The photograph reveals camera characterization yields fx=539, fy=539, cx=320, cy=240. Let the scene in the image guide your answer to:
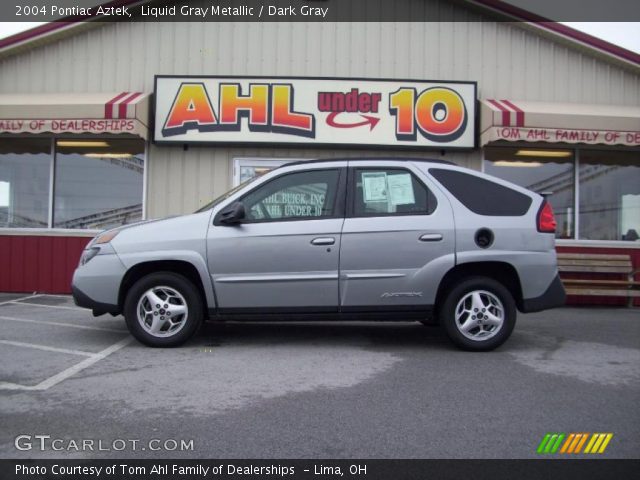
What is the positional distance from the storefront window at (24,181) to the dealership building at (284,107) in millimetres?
26

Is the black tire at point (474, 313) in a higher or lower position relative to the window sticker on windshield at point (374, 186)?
lower

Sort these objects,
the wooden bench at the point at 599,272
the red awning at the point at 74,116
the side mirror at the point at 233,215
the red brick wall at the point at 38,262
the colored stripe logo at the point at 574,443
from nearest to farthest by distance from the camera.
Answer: the colored stripe logo at the point at 574,443 < the side mirror at the point at 233,215 < the red awning at the point at 74,116 < the wooden bench at the point at 599,272 < the red brick wall at the point at 38,262

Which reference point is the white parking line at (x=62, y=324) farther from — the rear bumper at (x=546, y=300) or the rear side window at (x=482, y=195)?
the rear bumper at (x=546, y=300)

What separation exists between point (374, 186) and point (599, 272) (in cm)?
572

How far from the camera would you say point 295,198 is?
5344 mm

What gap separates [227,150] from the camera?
9.43 m

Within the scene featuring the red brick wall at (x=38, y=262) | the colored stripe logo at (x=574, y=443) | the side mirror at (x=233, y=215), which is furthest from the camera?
the red brick wall at (x=38, y=262)

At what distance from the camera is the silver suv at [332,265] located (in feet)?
16.9

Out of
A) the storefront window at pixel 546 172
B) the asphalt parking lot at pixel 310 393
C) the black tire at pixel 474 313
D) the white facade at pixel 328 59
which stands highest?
the white facade at pixel 328 59

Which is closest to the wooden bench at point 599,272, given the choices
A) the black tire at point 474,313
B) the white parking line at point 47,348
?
the black tire at point 474,313

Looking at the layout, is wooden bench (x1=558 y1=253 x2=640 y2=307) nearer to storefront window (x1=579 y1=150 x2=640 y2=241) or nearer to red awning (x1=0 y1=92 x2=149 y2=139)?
storefront window (x1=579 y1=150 x2=640 y2=241)

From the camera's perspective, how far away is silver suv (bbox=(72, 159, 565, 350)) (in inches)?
202
